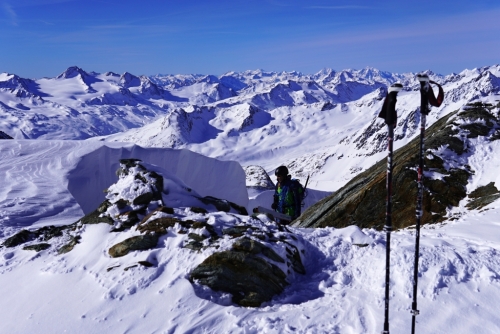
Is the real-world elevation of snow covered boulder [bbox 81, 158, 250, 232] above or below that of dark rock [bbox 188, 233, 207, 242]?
above

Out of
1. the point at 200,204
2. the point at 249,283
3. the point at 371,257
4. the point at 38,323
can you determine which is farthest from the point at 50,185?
the point at 371,257

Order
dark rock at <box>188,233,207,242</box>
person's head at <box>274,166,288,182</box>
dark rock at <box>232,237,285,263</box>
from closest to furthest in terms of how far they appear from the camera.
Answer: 1. dark rock at <box>232,237,285,263</box>
2. dark rock at <box>188,233,207,242</box>
3. person's head at <box>274,166,288,182</box>

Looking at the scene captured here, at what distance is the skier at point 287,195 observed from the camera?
17.3 meters

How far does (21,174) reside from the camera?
27.6 metres

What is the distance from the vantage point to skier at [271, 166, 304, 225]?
680 inches

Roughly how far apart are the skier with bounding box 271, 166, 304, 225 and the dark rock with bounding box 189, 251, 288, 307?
23.0ft

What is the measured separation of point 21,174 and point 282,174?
19877 mm

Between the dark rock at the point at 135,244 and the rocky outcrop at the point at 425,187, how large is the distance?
970cm

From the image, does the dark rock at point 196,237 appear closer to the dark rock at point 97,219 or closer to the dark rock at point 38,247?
the dark rock at point 97,219

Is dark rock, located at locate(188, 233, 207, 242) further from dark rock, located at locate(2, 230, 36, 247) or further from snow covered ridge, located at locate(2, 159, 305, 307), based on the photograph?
dark rock, located at locate(2, 230, 36, 247)

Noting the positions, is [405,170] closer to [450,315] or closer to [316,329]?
[450,315]

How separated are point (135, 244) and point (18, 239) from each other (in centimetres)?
609

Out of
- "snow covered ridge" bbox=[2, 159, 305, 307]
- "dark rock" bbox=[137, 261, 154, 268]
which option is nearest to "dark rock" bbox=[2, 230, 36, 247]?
"snow covered ridge" bbox=[2, 159, 305, 307]

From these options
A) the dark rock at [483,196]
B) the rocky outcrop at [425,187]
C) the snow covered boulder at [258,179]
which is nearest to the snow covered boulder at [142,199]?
the rocky outcrop at [425,187]
